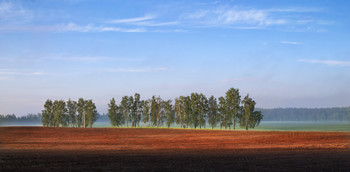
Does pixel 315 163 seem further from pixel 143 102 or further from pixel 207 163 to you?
pixel 143 102

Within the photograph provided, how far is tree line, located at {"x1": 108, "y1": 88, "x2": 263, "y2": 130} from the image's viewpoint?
106750 mm

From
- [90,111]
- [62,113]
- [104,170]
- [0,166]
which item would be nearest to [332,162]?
[104,170]

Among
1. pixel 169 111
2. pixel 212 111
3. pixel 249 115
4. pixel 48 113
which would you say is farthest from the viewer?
pixel 48 113

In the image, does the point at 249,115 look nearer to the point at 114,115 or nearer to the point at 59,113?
the point at 114,115

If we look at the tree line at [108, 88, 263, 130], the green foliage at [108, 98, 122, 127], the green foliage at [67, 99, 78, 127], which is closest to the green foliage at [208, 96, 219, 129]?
the tree line at [108, 88, 263, 130]

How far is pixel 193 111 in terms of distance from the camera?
11638 centimetres

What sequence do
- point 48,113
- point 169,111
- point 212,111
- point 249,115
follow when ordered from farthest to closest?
point 48,113 < point 169,111 < point 212,111 < point 249,115

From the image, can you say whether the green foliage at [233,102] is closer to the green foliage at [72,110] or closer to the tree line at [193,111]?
the tree line at [193,111]

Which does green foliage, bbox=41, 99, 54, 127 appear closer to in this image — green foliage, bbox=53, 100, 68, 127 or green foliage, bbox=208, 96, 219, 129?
green foliage, bbox=53, 100, 68, 127

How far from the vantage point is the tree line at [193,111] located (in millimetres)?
106750

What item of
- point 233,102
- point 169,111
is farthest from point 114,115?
point 233,102

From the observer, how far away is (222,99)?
112062 mm

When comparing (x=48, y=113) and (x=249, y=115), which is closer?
(x=249, y=115)

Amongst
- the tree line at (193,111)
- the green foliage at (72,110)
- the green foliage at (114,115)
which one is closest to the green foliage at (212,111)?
the tree line at (193,111)
